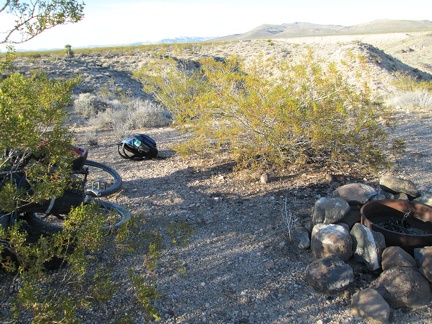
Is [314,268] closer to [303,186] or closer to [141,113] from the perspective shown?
[303,186]

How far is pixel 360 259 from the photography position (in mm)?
3697

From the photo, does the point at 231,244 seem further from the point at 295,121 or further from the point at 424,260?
the point at 295,121

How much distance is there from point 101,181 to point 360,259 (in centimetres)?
389

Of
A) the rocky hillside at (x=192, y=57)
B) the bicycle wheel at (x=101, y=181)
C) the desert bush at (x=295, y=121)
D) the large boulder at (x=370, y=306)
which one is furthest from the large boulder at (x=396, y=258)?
the rocky hillside at (x=192, y=57)

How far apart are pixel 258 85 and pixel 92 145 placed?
14.6 feet

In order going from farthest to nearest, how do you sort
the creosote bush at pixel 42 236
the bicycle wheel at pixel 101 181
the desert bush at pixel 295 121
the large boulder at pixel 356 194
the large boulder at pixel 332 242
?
the desert bush at pixel 295 121 → the bicycle wheel at pixel 101 181 → the large boulder at pixel 356 194 → the large boulder at pixel 332 242 → the creosote bush at pixel 42 236

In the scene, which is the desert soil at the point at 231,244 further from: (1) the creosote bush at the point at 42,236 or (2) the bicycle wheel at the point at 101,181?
(1) the creosote bush at the point at 42,236

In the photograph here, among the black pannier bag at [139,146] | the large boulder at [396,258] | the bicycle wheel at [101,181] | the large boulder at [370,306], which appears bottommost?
the large boulder at [370,306]

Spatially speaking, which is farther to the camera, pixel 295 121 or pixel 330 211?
pixel 295 121

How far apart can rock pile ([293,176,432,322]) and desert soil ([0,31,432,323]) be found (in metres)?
0.10

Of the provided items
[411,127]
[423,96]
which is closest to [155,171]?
[411,127]

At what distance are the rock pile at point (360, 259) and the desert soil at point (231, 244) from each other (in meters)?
0.10

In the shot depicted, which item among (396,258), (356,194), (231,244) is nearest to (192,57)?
(356,194)

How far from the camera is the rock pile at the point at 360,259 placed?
3160 millimetres
